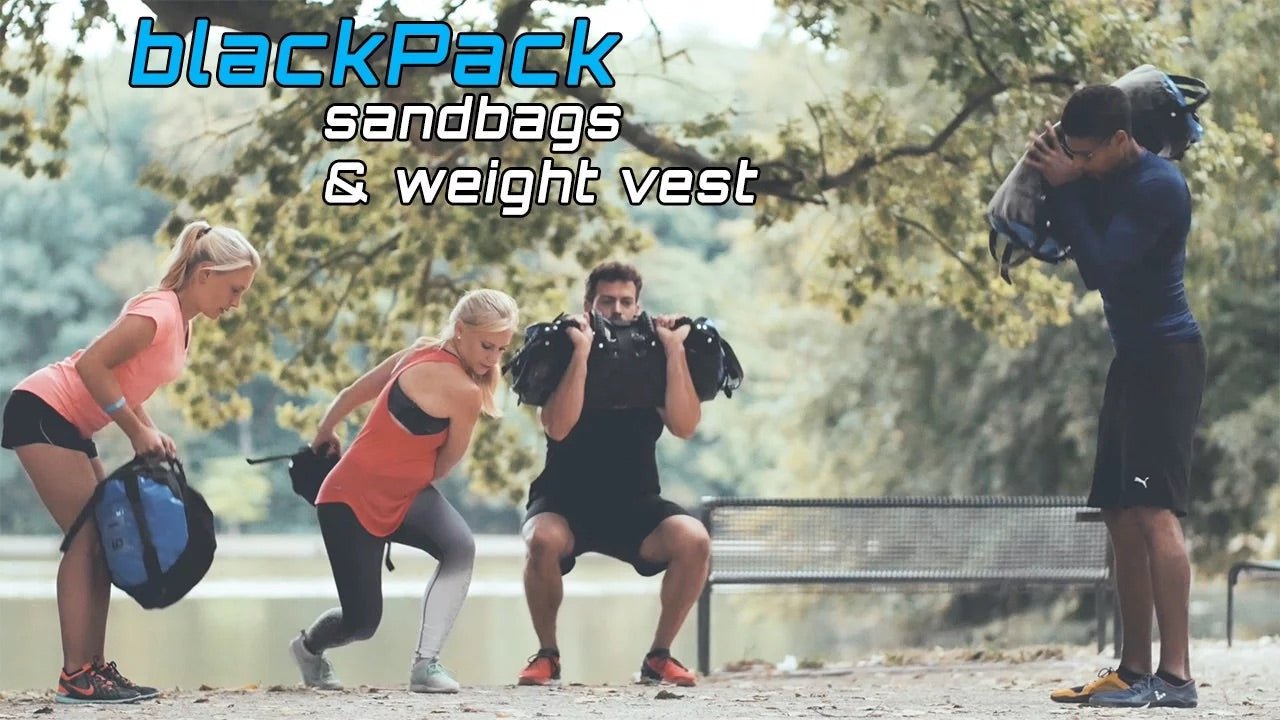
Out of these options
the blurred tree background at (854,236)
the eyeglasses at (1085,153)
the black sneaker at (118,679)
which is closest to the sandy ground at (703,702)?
the black sneaker at (118,679)

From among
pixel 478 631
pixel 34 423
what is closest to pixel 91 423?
pixel 34 423

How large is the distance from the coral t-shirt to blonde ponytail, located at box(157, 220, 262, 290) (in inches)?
4.2

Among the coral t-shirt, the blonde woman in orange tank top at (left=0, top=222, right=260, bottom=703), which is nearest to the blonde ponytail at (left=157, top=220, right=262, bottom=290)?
the blonde woman in orange tank top at (left=0, top=222, right=260, bottom=703)

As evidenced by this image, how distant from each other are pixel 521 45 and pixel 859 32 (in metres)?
10.7

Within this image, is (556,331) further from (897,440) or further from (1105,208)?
(897,440)

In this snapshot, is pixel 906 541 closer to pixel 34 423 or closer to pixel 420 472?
pixel 420 472

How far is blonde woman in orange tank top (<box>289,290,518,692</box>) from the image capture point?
6633 millimetres

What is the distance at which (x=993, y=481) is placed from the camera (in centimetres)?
2181

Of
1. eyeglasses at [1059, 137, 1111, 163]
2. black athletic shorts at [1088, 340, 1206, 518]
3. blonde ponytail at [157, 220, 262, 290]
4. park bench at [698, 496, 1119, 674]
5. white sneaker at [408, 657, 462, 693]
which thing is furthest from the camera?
park bench at [698, 496, 1119, 674]

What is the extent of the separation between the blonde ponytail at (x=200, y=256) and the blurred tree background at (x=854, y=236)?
3984mm

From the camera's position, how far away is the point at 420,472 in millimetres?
6691

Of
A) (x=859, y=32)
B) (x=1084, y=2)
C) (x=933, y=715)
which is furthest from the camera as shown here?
(x=859, y=32)

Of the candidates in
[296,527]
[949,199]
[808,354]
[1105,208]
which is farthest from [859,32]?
[296,527]

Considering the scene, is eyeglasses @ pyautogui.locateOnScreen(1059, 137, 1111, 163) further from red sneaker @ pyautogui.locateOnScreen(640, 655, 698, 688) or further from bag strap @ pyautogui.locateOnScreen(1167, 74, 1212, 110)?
red sneaker @ pyautogui.locateOnScreen(640, 655, 698, 688)
